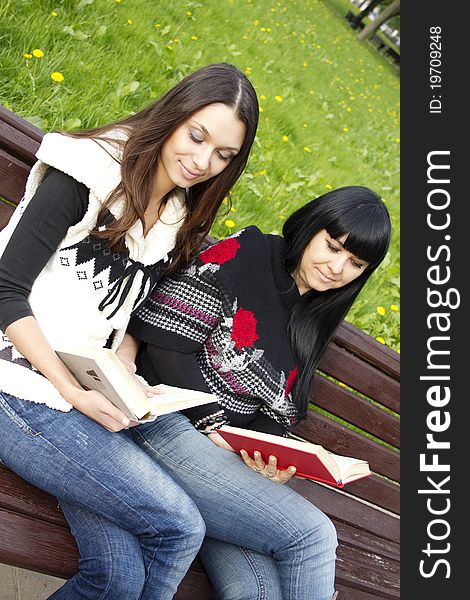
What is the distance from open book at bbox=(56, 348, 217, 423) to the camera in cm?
186

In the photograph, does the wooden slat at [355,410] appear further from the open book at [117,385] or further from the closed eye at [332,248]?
the open book at [117,385]

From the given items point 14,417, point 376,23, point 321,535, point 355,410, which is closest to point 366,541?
point 355,410

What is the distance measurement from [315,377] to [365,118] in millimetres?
6957

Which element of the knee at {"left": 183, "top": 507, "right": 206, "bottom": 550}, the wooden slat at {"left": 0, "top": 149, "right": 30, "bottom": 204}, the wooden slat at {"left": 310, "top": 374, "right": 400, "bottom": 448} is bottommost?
the knee at {"left": 183, "top": 507, "right": 206, "bottom": 550}

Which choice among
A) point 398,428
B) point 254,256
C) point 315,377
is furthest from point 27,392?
point 398,428

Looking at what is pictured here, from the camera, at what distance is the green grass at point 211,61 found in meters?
3.65

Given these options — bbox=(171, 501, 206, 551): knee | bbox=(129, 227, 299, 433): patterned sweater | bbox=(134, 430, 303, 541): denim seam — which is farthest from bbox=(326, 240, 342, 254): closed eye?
bbox=(171, 501, 206, 551): knee

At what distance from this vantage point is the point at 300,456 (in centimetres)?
208

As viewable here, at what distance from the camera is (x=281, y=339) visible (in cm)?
260

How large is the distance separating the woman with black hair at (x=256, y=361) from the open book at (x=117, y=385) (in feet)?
1.30

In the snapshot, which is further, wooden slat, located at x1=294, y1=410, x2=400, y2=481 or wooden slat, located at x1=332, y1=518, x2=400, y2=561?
wooden slat, located at x1=294, y1=410, x2=400, y2=481

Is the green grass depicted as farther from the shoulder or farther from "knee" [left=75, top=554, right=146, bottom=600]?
"knee" [left=75, top=554, right=146, bottom=600]

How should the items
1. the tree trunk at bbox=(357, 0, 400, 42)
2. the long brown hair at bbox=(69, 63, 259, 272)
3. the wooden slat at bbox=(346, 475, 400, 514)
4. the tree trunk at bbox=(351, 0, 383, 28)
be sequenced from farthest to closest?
the tree trunk at bbox=(351, 0, 383, 28), the tree trunk at bbox=(357, 0, 400, 42), the wooden slat at bbox=(346, 475, 400, 514), the long brown hair at bbox=(69, 63, 259, 272)

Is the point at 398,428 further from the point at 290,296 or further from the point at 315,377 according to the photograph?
the point at 290,296
